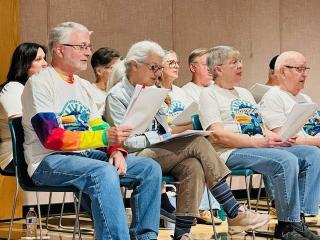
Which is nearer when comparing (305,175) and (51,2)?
(305,175)

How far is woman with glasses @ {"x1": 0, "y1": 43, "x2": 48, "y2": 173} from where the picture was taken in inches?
191

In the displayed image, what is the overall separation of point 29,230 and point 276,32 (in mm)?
3901

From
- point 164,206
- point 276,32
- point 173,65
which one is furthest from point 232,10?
point 164,206

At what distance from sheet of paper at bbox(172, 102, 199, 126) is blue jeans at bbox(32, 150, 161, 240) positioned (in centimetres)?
91

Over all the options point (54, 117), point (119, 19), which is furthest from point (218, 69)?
point (119, 19)

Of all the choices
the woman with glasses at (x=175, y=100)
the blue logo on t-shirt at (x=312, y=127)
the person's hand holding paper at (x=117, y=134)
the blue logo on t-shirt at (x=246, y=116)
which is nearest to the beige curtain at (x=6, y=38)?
the woman with glasses at (x=175, y=100)

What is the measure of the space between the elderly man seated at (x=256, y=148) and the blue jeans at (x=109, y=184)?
0.98 metres

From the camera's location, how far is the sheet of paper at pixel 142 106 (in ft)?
11.7

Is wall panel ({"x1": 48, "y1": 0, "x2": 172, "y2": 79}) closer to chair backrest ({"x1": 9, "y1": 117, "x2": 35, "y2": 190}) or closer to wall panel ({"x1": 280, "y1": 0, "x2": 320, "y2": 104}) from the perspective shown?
wall panel ({"x1": 280, "y1": 0, "x2": 320, "y2": 104})

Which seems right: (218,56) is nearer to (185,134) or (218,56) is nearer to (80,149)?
(185,134)

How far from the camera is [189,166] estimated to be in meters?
4.09

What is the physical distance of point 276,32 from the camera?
7.70m

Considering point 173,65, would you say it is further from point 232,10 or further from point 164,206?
point 232,10

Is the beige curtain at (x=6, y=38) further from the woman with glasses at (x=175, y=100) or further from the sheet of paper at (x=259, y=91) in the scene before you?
the sheet of paper at (x=259, y=91)
